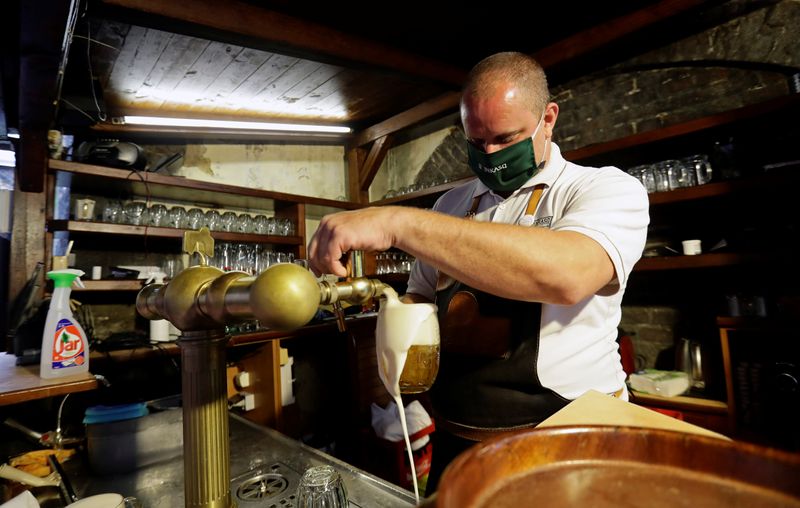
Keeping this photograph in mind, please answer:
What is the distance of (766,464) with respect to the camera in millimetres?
330

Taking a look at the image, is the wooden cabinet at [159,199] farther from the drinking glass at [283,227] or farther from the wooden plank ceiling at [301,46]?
the wooden plank ceiling at [301,46]

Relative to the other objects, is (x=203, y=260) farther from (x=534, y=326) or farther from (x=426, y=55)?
(x=426, y=55)

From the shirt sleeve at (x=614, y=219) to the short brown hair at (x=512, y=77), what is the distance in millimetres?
425

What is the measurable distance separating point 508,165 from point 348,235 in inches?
31.8

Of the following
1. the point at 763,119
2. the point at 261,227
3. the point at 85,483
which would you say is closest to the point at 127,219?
the point at 261,227

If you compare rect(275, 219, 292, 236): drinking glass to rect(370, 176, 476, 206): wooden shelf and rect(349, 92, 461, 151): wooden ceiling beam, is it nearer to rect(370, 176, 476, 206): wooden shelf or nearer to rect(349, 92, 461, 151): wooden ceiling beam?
rect(370, 176, 476, 206): wooden shelf

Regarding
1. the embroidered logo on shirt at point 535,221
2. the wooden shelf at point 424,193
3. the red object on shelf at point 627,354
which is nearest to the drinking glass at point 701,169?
the red object on shelf at point 627,354

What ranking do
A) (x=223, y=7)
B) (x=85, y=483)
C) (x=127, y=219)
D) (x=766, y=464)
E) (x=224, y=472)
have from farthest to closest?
(x=127, y=219)
(x=223, y=7)
(x=85, y=483)
(x=224, y=472)
(x=766, y=464)

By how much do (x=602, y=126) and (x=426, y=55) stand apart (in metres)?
1.56

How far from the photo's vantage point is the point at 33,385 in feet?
4.31

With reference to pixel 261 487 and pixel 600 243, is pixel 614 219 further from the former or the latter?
pixel 261 487

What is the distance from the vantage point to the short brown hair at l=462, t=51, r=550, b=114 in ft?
4.65

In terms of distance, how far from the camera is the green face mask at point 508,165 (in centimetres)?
144

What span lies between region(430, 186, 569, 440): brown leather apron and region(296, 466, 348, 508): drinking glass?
2.09ft
